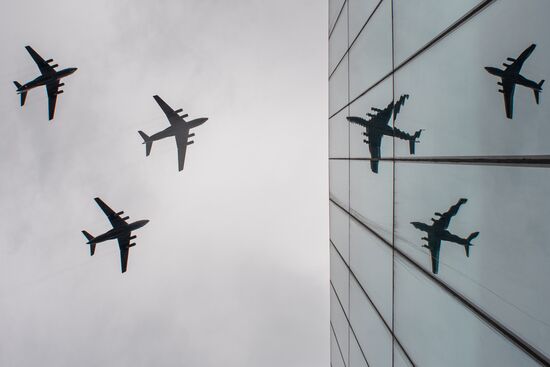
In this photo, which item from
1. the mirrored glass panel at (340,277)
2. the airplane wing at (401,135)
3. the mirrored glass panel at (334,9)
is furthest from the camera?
the mirrored glass panel at (334,9)

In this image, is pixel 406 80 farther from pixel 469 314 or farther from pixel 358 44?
pixel 469 314

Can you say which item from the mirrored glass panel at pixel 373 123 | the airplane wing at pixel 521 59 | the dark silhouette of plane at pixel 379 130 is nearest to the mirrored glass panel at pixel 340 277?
the mirrored glass panel at pixel 373 123

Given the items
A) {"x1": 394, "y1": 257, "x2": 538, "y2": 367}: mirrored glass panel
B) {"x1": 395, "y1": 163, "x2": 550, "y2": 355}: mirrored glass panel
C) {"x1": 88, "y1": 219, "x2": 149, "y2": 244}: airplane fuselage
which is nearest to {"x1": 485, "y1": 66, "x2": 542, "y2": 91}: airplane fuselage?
{"x1": 395, "y1": 163, "x2": 550, "y2": 355}: mirrored glass panel

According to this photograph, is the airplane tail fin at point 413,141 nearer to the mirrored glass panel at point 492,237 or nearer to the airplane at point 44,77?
the mirrored glass panel at point 492,237

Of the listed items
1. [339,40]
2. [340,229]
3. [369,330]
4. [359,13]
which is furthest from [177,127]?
[369,330]

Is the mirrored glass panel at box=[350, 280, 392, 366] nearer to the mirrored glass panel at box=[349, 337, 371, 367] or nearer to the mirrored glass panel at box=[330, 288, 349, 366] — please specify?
the mirrored glass panel at box=[349, 337, 371, 367]

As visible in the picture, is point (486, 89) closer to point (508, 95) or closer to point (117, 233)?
point (508, 95)
